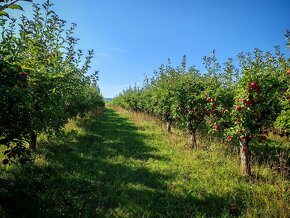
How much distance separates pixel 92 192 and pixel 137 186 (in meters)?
1.25

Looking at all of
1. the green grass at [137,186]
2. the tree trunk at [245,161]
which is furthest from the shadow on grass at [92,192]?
the tree trunk at [245,161]

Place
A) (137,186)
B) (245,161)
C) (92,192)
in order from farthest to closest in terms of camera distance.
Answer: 1. (245,161)
2. (137,186)
3. (92,192)

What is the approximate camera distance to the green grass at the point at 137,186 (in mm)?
4555

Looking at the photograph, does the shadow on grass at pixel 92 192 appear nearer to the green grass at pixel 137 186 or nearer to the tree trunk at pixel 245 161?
the green grass at pixel 137 186

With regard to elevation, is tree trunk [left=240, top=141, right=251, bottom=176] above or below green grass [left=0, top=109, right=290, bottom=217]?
above

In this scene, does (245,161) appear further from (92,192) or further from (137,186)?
(92,192)

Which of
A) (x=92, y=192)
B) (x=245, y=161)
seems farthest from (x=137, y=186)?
(x=245, y=161)

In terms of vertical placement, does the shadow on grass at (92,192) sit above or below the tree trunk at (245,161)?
below

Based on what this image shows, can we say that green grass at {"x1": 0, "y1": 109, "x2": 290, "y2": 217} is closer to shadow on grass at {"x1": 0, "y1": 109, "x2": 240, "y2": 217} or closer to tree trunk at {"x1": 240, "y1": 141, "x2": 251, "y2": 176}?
shadow on grass at {"x1": 0, "y1": 109, "x2": 240, "y2": 217}

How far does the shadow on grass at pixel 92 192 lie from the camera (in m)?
4.51

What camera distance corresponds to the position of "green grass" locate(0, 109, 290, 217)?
14.9 feet

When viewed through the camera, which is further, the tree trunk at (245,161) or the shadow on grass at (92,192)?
the tree trunk at (245,161)

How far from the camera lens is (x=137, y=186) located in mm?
5898

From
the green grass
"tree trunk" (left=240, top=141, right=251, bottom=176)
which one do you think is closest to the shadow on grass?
the green grass
